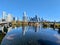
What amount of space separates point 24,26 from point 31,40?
0.64m

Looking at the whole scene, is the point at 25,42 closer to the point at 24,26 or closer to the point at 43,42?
the point at 43,42

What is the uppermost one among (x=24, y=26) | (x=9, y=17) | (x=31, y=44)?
(x=9, y=17)

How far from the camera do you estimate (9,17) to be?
73.3 inches

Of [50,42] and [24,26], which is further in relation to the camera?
[24,26]

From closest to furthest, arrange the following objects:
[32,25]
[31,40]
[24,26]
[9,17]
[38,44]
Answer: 1. [38,44]
2. [31,40]
3. [9,17]
4. [24,26]
5. [32,25]

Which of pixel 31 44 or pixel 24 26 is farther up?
pixel 24 26

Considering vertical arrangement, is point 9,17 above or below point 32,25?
above

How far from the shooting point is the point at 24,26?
215 centimetres

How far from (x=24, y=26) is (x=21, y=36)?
56 centimetres

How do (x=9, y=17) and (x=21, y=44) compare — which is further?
(x=9, y=17)

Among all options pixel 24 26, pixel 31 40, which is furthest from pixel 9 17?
pixel 31 40

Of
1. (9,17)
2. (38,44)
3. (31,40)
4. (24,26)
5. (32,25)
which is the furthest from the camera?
(32,25)

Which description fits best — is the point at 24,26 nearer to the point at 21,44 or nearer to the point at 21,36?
the point at 21,36

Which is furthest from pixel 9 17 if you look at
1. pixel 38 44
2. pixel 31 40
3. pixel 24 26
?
pixel 38 44
